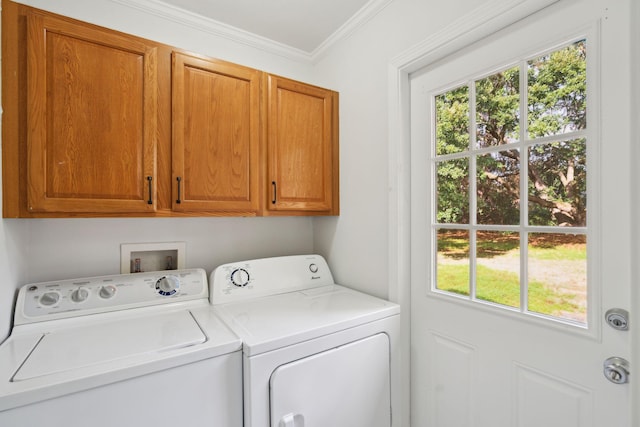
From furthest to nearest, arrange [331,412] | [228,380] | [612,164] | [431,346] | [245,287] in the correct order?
[245,287] < [431,346] < [331,412] < [228,380] < [612,164]

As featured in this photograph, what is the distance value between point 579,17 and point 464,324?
118 cm

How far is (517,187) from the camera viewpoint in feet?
3.65

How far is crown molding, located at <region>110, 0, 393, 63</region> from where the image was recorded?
1568 mm

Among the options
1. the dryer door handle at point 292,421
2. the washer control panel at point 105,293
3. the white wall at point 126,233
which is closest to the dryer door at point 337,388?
the dryer door handle at point 292,421

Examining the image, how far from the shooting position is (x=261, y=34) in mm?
1876

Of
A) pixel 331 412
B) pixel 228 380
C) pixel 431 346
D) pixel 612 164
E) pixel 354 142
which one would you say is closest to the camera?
pixel 612 164

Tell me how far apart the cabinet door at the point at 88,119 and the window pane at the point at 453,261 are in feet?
4.39

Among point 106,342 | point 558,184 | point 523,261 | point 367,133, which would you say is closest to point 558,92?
point 558,184

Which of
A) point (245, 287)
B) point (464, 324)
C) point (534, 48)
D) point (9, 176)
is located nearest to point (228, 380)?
point (245, 287)

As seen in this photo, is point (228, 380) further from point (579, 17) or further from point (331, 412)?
point (579, 17)

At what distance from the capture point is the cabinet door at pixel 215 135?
1.37 meters

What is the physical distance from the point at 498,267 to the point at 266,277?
1.17 meters

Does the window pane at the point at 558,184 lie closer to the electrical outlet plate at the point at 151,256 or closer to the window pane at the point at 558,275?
the window pane at the point at 558,275

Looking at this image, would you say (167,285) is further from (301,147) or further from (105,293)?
(301,147)
